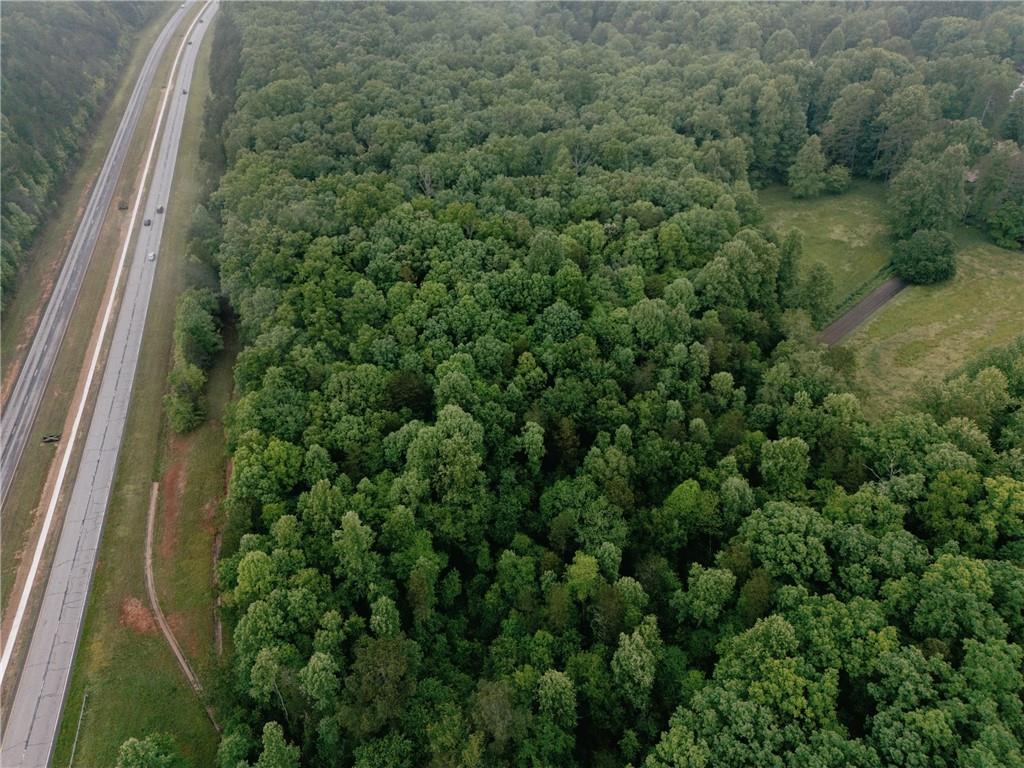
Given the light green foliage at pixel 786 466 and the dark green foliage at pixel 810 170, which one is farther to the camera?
the dark green foliage at pixel 810 170

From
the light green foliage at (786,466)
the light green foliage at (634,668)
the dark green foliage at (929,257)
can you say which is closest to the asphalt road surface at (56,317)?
the light green foliage at (634,668)

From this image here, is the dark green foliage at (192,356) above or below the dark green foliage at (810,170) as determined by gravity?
above

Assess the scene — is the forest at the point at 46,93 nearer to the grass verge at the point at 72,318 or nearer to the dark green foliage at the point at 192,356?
the grass verge at the point at 72,318

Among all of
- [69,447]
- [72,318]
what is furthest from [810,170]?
[72,318]

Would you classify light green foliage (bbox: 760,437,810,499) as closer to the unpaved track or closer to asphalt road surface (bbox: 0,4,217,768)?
the unpaved track

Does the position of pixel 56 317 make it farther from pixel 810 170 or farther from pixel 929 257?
pixel 929 257

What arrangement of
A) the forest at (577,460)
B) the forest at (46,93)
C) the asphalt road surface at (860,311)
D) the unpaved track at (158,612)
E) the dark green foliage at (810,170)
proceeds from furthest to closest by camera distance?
the dark green foliage at (810,170)
the forest at (46,93)
the asphalt road surface at (860,311)
the unpaved track at (158,612)
the forest at (577,460)

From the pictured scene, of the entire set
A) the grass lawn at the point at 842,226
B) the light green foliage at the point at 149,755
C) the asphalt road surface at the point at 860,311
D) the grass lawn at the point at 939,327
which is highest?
the light green foliage at the point at 149,755
